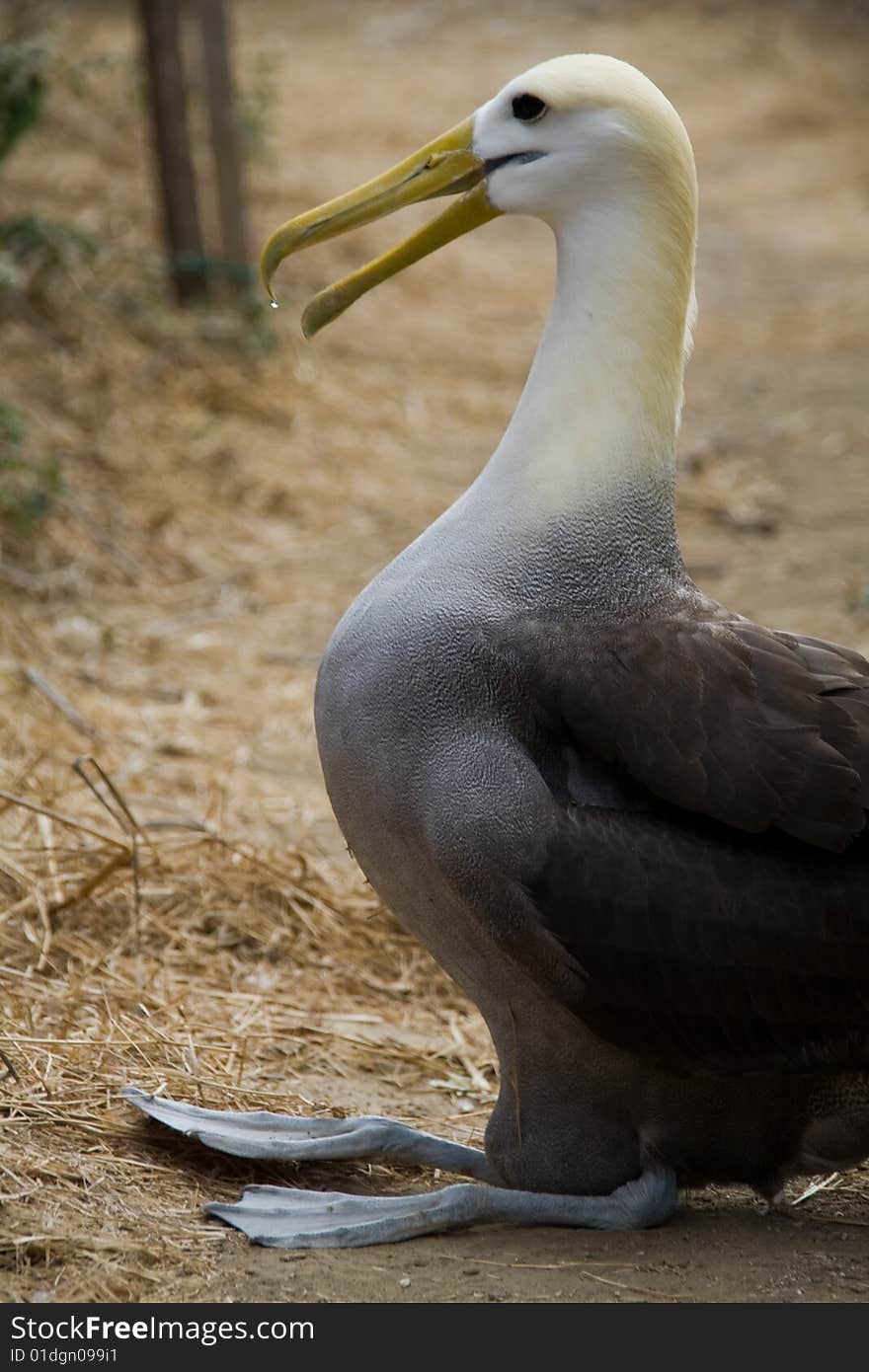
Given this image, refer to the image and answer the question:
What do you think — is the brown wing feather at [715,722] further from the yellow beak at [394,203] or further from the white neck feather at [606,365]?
the yellow beak at [394,203]

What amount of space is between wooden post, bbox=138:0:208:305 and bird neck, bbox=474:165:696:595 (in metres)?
7.13

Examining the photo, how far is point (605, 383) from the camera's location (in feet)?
11.1

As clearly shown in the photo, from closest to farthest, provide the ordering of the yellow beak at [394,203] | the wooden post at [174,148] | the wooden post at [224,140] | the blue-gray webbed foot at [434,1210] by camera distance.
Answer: the blue-gray webbed foot at [434,1210]
the yellow beak at [394,203]
the wooden post at [174,148]
the wooden post at [224,140]

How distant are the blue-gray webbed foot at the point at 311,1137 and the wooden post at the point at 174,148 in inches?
287

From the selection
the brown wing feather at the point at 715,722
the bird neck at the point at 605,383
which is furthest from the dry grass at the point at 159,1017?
the bird neck at the point at 605,383

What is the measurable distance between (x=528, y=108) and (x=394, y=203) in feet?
1.03

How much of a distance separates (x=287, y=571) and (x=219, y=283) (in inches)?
121

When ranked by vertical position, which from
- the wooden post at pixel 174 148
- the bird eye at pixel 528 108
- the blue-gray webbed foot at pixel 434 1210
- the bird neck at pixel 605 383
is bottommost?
the blue-gray webbed foot at pixel 434 1210

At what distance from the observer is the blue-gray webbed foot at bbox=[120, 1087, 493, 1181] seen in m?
3.58

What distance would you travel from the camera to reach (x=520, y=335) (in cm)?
1230

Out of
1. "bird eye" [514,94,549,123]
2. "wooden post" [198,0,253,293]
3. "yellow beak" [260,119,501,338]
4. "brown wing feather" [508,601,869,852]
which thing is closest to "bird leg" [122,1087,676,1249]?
"brown wing feather" [508,601,869,852]

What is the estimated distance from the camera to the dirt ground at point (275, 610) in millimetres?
3342

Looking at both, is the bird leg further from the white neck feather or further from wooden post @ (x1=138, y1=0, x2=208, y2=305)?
wooden post @ (x1=138, y1=0, x2=208, y2=305)

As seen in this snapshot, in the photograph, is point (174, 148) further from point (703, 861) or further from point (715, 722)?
point (703, 861)
